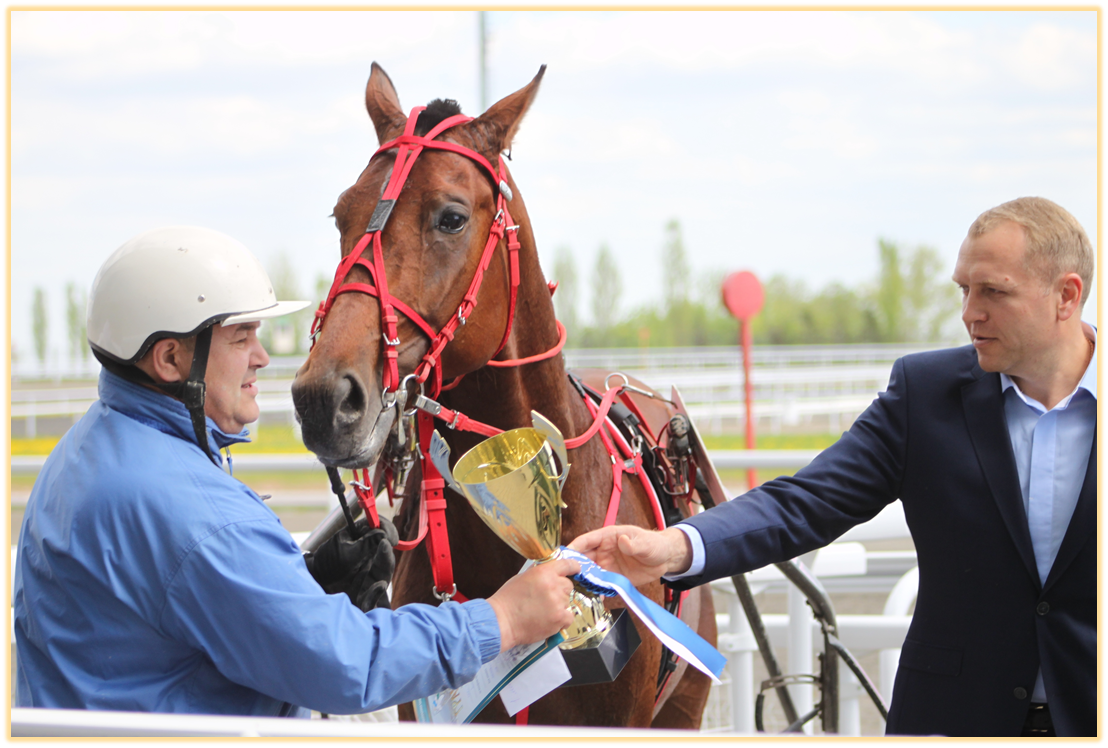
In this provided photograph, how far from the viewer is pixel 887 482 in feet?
6.95

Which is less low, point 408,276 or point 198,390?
point 408,276

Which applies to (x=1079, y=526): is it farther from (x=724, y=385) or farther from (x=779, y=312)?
(x=779, y=312)

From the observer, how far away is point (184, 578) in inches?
57.2

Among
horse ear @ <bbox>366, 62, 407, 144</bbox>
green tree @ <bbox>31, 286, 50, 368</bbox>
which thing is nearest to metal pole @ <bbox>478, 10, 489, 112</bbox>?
horse ear @ <bbox>366, 62, 407, 144</bbox>

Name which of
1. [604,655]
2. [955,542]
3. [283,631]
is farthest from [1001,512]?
[283,631]

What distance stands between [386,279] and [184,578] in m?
0.78

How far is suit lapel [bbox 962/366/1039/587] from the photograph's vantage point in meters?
1.82

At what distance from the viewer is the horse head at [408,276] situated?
1821mm

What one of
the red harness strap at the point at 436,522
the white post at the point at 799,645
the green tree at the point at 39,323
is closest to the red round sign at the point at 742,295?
the white post at the point at 799,645

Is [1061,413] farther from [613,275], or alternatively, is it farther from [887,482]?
[613,275]

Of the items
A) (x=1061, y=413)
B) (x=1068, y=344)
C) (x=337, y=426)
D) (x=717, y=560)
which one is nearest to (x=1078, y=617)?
(x=1061, y=413)

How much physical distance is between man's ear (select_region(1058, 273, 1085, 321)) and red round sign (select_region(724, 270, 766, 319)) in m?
8.25

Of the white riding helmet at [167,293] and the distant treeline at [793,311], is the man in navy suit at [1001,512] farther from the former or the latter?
Answer: the distant treeline at [793,311]

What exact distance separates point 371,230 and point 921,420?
1.28 m
